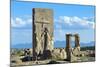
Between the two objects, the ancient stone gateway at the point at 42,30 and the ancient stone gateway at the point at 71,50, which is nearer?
the ancient stone gateway at the point at 42,30

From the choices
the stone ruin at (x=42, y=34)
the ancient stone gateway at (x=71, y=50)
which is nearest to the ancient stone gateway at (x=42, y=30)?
the stone ruin at (x=42, y=34)

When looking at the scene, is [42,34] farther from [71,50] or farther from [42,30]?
[71,50]

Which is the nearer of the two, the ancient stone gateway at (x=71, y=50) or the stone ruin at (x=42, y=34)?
the stone ruin at (x=42, y=34)

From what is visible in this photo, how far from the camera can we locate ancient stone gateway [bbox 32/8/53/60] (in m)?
2.62

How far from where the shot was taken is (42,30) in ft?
8.73

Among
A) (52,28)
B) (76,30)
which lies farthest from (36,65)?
(76,30)

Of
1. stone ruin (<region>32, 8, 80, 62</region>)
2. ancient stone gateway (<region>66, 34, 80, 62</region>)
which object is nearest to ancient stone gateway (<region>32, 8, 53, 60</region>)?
stone ruin (<region>32, 8, 80, 62</region>)

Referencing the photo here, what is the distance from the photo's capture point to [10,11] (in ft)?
8.23

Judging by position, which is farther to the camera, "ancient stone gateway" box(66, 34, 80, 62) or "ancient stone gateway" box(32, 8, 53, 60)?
"ancient stone gateway" box(66, 34, 80, 62)

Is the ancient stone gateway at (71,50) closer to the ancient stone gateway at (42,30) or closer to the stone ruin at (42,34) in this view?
the stone ruin at (42,34)

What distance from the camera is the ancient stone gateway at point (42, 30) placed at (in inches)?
103

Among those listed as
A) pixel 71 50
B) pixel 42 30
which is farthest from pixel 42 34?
pixel 71 50

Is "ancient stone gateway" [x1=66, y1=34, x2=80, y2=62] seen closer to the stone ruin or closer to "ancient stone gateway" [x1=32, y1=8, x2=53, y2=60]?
the stone ruin

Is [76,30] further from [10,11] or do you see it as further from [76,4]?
[10,11]
